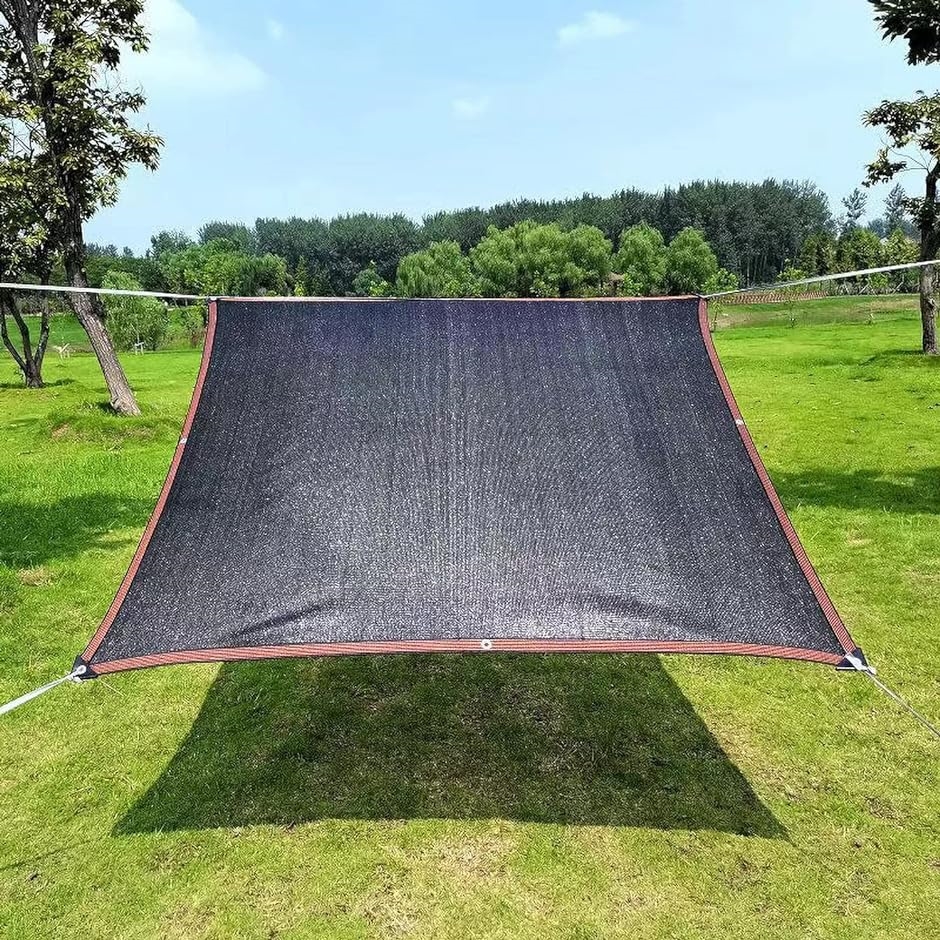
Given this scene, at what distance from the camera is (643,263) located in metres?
70.8

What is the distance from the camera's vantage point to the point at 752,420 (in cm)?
1919

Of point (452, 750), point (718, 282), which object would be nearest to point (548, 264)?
point (718, 282)

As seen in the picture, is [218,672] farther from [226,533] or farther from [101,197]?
[101,197]

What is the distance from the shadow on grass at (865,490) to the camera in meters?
12.4

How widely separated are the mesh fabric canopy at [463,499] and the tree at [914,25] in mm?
8538

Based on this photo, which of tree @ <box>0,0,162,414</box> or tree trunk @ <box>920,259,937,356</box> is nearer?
tree @ <box>0,0,162,414</box>

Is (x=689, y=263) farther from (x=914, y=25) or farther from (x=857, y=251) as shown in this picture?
(x=914, y=25)

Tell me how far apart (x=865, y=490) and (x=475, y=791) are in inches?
400

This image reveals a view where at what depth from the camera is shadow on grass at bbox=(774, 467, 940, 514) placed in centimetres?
1238

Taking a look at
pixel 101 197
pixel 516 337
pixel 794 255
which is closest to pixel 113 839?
pixel 516 337

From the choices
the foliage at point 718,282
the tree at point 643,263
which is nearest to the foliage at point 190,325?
the tree at point 643,263

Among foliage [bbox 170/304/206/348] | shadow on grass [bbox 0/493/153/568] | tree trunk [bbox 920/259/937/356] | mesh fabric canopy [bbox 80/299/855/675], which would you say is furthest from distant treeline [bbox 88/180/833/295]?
mesh fabric canopy [bbox 80/299/855/675]

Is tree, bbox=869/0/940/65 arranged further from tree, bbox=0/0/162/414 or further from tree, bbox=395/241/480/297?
tree, bbox=395/241/480/297

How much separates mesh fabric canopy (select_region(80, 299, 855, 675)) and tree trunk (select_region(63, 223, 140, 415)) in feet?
42.7
